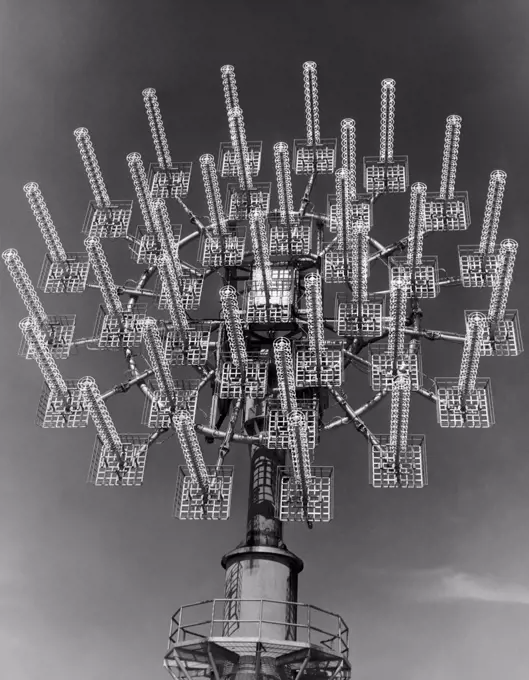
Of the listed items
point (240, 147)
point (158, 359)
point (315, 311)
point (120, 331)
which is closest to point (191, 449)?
point (158, 359)

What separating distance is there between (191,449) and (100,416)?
5.08m

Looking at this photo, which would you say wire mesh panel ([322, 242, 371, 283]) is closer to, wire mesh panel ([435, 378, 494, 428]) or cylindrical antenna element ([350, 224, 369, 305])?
cylindrical antenna element ([350, 224, 369, 305])

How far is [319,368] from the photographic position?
1766 inches

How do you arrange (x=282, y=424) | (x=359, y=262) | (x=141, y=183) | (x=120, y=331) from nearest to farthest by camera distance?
(x=282, y=424) → (x=359, y=262) → (x=141, y=183) → (x=120, y=331)

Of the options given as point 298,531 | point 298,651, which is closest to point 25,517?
point 298,531

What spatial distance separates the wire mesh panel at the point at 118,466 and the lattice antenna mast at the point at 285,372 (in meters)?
Answer: 8.91

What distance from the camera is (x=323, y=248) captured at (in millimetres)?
52844

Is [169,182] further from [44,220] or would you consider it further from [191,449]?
[191,449]

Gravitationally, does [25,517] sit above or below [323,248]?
below

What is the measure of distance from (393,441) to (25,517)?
39.4 meters

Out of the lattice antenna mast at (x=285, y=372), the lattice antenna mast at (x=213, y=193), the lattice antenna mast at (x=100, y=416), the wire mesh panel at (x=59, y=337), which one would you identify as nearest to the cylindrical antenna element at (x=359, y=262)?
the lattice antenna mast at (x=285, y=372)

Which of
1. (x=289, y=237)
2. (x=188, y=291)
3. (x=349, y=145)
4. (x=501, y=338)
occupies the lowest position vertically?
(x=501, y=338)

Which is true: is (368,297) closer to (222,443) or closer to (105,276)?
(222,443)

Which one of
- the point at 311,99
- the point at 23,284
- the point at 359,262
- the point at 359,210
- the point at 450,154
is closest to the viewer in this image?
the point at 23,284
